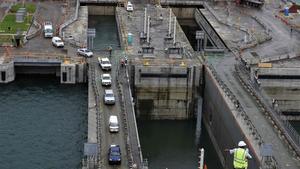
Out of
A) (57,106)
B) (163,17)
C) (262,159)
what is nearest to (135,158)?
(262,159)

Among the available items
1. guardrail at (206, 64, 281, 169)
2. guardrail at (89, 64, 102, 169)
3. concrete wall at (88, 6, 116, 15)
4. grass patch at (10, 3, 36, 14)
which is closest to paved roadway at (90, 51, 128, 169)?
guardrail at (89, 64, 102, 169)

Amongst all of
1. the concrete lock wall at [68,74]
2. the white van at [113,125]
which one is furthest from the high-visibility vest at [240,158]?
the concrete lock wall at [68,74]

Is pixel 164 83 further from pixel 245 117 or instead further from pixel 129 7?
pixel 129 7

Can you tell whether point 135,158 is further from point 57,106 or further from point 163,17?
point 163,17

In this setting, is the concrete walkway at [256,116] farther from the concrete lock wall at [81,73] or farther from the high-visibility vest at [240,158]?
the concrete lock wall at [81,73]

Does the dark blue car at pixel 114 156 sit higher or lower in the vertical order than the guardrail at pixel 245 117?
lower
